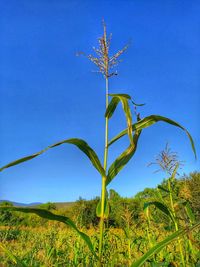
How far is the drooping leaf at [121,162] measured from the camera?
1.70 metres

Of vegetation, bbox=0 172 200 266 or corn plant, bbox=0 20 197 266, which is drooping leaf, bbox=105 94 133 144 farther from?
vegetation, bbox=0 172 200 266

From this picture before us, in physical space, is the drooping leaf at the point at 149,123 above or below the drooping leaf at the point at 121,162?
above

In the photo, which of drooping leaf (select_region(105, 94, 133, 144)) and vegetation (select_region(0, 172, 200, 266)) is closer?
drooping leaf (select_region(105, 94, 133, 144))

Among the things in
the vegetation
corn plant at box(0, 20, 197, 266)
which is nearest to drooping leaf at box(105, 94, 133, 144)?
corn plant at box(0, 20, 197, 266)

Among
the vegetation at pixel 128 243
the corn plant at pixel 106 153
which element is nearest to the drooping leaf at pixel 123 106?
the corn plant at pixel 106 153

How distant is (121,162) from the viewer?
1.75 m

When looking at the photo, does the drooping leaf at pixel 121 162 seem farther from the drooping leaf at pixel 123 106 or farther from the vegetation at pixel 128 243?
the vegetation at pixel 128 243

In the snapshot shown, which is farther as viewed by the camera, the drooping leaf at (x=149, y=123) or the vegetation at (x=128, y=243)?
the vegetation at (x=128, y=243)

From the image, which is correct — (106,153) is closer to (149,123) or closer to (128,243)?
(149,123)

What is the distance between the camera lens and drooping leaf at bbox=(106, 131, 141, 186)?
5.57 ft

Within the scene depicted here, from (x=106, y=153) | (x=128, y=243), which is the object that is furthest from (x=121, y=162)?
(x=128, y=243)

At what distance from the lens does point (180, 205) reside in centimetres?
227

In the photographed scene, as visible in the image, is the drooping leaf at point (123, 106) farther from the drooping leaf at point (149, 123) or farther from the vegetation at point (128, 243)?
the vegetation at point (128, 243)

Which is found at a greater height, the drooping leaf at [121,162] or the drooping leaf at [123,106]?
the drooping leaf at [123,106]
